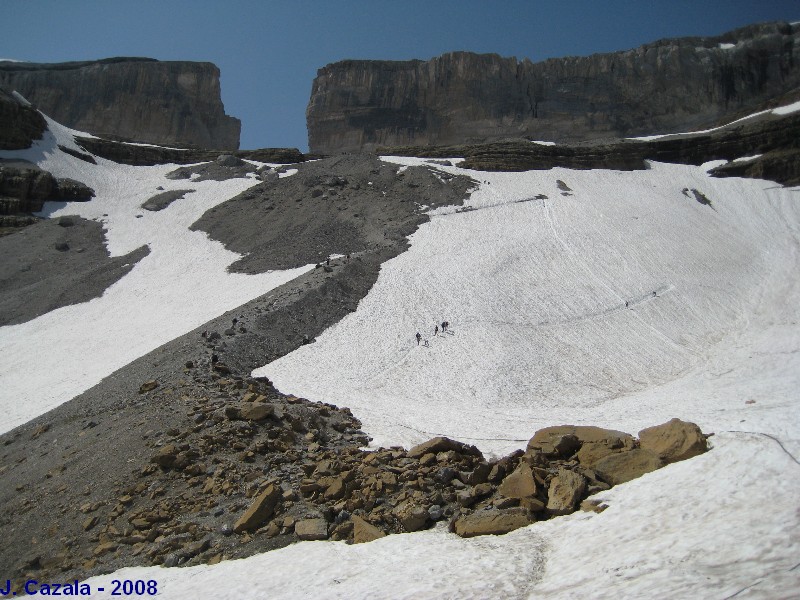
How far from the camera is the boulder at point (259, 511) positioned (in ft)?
32.2

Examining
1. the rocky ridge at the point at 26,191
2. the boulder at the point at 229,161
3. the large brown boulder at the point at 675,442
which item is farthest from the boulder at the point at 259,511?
the boulder at the point at 229,161

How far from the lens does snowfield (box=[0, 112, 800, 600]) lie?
7273mm

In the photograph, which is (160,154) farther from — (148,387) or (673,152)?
(148,387)

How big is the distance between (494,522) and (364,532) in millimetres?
1868

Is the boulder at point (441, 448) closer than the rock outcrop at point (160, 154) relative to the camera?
Yes

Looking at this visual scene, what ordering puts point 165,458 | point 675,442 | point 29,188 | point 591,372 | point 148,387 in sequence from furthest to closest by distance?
point 29,188, point 591,372, point 148,387, point 165,458, point 675,442

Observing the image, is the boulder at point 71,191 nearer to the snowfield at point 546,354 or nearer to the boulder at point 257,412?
the snowfield at point 546,354

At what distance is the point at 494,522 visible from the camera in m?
8.62

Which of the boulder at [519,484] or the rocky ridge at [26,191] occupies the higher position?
the rocky ridge at [26,191]

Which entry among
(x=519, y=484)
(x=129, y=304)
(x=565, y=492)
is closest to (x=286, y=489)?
(x=519, y=484)

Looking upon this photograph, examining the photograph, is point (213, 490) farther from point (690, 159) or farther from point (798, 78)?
point (798, 78)

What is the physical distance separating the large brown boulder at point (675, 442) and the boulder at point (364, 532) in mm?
4185

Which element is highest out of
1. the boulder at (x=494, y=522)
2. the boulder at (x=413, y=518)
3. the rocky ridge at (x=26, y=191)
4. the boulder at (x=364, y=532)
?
the rocky ridge at (x=26, y=191)

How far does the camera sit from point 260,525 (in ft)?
32.4
